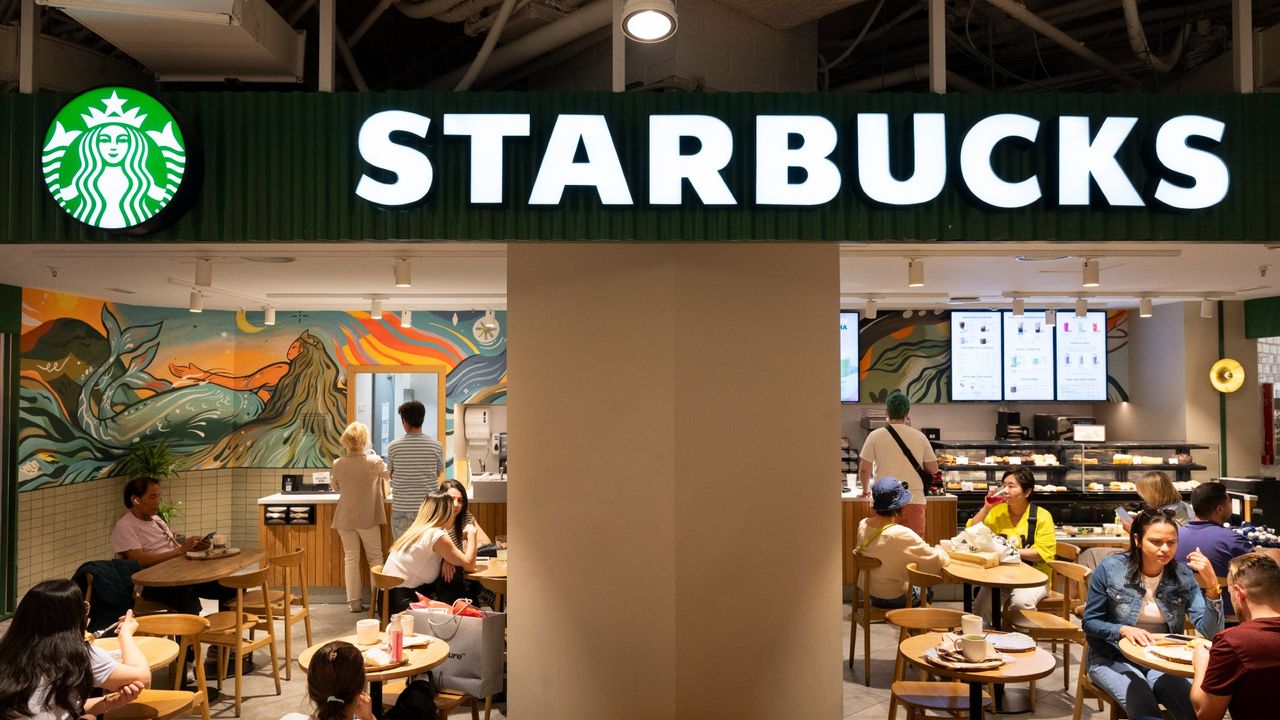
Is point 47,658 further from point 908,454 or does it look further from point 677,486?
point 908,454

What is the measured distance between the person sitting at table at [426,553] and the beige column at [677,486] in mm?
961

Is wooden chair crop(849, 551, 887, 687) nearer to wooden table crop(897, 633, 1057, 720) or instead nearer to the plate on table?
wooden table crop(897, 633, 1057, 720)

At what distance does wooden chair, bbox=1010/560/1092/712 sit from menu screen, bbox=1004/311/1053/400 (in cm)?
504

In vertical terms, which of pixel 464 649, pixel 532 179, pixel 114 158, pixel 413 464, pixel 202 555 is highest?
pixel 114 158

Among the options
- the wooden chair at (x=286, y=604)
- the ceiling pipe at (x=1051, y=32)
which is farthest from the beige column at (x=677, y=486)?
the ceiling pipe at (x=1051, y=32)

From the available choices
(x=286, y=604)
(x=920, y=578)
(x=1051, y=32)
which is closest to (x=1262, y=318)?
(x=1051, y=32)

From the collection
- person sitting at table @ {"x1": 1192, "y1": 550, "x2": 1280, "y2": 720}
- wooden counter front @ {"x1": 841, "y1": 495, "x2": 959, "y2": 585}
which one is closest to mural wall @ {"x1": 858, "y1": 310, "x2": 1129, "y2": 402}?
wooden counter front @ {"x1": 841, "y1": 495, "x2": 959, "y2": 585}

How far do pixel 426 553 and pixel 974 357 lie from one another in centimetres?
774

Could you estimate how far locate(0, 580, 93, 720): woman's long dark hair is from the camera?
3.38 m

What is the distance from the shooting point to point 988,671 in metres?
4.04

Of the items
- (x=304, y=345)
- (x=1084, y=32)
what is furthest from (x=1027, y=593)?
(x=304, y=345)

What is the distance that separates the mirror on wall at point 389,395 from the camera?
10.8 metres

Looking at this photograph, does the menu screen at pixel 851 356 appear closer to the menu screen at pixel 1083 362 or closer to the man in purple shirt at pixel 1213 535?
the menu screen at pixel 1083 362

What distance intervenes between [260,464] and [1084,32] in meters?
10.00
